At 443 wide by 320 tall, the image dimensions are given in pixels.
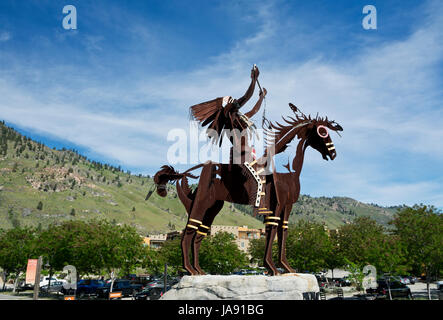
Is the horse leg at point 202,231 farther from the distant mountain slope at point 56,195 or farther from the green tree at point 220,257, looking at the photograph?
the distant mountain slope at point 56,195

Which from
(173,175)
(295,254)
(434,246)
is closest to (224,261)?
(295,254)

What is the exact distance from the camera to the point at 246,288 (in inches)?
409

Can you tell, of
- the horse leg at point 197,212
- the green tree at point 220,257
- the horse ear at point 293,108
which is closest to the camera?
the horse leg at point 197,212

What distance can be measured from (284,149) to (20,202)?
397ft

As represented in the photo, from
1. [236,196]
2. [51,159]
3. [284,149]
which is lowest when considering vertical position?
[236,196]

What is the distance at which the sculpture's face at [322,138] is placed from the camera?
13.1 meters

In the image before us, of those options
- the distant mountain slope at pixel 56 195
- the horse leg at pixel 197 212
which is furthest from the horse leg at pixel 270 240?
the distant mountain slope at pixel 56 195

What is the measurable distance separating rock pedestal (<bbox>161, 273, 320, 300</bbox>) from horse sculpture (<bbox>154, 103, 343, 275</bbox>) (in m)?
0.93

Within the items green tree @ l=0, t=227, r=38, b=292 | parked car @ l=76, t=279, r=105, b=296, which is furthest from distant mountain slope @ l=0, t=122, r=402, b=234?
parked car @ l=76, t=279, r=105, b=296

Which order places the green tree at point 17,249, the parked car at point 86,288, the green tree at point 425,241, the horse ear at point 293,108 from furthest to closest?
1. the green tree at point 17,249
2. the parked car at point 86,288
3. the green tree at point 425,241
4. the horse ear at point 293,108

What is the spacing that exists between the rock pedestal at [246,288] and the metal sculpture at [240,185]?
0.93 metres

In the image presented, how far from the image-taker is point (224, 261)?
3462 centimetres
